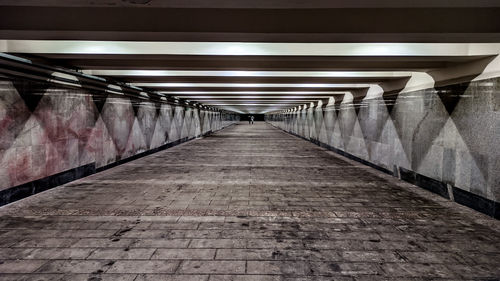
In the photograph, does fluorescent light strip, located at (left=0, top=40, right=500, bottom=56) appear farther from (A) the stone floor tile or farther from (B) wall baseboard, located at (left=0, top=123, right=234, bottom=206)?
(A) the stone floor tile

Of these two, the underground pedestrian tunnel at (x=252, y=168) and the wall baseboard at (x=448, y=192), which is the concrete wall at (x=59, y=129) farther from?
the wall baseboard at (x=448, y=192)

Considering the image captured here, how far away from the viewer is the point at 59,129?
799 centimetres

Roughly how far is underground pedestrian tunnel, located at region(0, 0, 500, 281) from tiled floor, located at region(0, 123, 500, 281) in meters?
0.03

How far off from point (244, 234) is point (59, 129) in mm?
6460

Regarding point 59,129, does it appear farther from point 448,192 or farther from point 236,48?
point 448,192

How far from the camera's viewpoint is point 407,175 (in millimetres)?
8633

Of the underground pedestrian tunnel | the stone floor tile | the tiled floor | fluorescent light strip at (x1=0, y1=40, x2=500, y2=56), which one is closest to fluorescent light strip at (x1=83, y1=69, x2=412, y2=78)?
the underground pedestrian tunnel

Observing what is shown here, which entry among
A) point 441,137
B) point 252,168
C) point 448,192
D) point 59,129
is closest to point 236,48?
point 441,137

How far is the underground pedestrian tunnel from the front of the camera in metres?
3.87

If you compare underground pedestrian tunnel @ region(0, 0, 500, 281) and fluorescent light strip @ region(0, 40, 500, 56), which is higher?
fluorescent light strip @ region(0, 40, 500, 56)

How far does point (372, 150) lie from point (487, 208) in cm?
552

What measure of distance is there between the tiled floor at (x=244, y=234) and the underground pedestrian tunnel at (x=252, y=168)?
34 mm

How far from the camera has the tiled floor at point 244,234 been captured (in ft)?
11.9

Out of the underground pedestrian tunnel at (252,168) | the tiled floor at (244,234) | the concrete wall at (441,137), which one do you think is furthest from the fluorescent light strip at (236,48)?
the tiled floor at (244,234)
